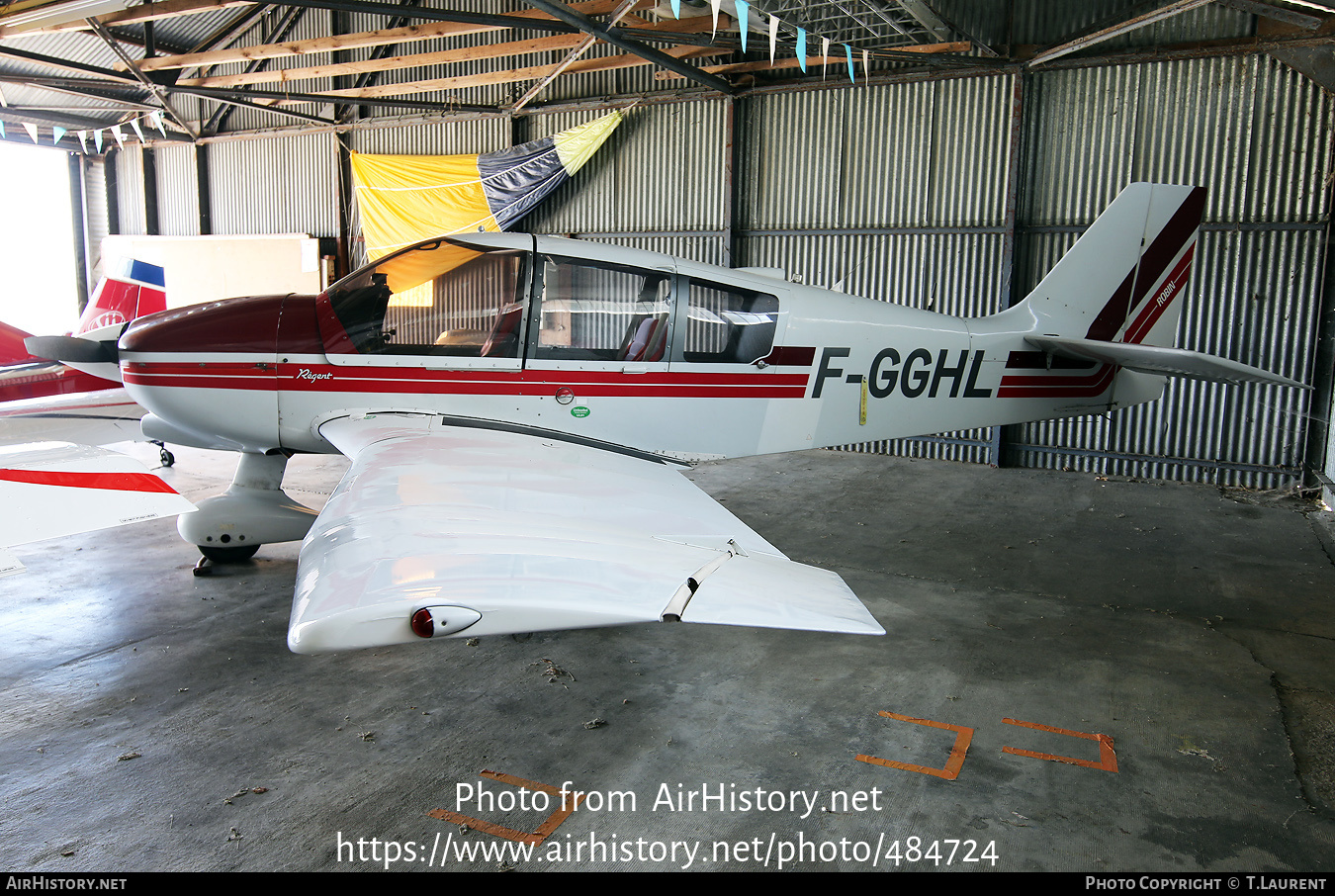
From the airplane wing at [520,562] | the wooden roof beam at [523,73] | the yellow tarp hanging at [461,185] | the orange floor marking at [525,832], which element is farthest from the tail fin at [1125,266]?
the yellow tarp hanging at [461,185]

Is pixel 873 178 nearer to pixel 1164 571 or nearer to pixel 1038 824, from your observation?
pixel 1164 571

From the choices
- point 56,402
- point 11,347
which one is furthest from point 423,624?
point 11,347

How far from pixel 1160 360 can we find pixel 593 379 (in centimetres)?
357

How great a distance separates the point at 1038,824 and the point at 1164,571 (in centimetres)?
384

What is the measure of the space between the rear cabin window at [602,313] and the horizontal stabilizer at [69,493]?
344 centimetres

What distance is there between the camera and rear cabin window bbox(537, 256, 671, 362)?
4637mm

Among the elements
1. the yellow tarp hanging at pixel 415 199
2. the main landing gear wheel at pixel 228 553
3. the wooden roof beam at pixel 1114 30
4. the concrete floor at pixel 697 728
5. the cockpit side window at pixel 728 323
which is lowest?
the concrete floor at pixel 697 728

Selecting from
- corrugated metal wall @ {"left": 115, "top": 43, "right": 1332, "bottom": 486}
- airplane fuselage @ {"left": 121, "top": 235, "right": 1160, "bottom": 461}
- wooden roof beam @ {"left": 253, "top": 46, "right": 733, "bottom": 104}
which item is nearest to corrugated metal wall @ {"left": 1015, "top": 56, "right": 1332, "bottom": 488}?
corrugated metal wall @ {"left": 115, "top": 43, "right": 1332, "bottom": 486}

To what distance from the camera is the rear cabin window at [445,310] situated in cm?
460

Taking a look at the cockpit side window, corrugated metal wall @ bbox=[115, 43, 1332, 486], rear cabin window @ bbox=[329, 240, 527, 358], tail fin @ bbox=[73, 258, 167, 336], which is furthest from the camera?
tail fin @ bbox=[73, 258, 167, 336]

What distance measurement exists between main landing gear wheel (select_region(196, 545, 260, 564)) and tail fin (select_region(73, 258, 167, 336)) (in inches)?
252

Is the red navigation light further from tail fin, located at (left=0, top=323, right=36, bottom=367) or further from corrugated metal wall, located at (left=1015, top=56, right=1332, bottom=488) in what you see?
corrugated metal wall, located at (left=1015, top=56, right=1332, bottom=488)

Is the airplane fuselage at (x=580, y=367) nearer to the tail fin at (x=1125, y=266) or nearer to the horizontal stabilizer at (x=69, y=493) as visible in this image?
the tail fin at (x=1125, y=266)

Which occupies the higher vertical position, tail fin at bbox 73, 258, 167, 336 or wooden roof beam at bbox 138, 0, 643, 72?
wooden roof beam at bbox 138, 0, 643, 72
